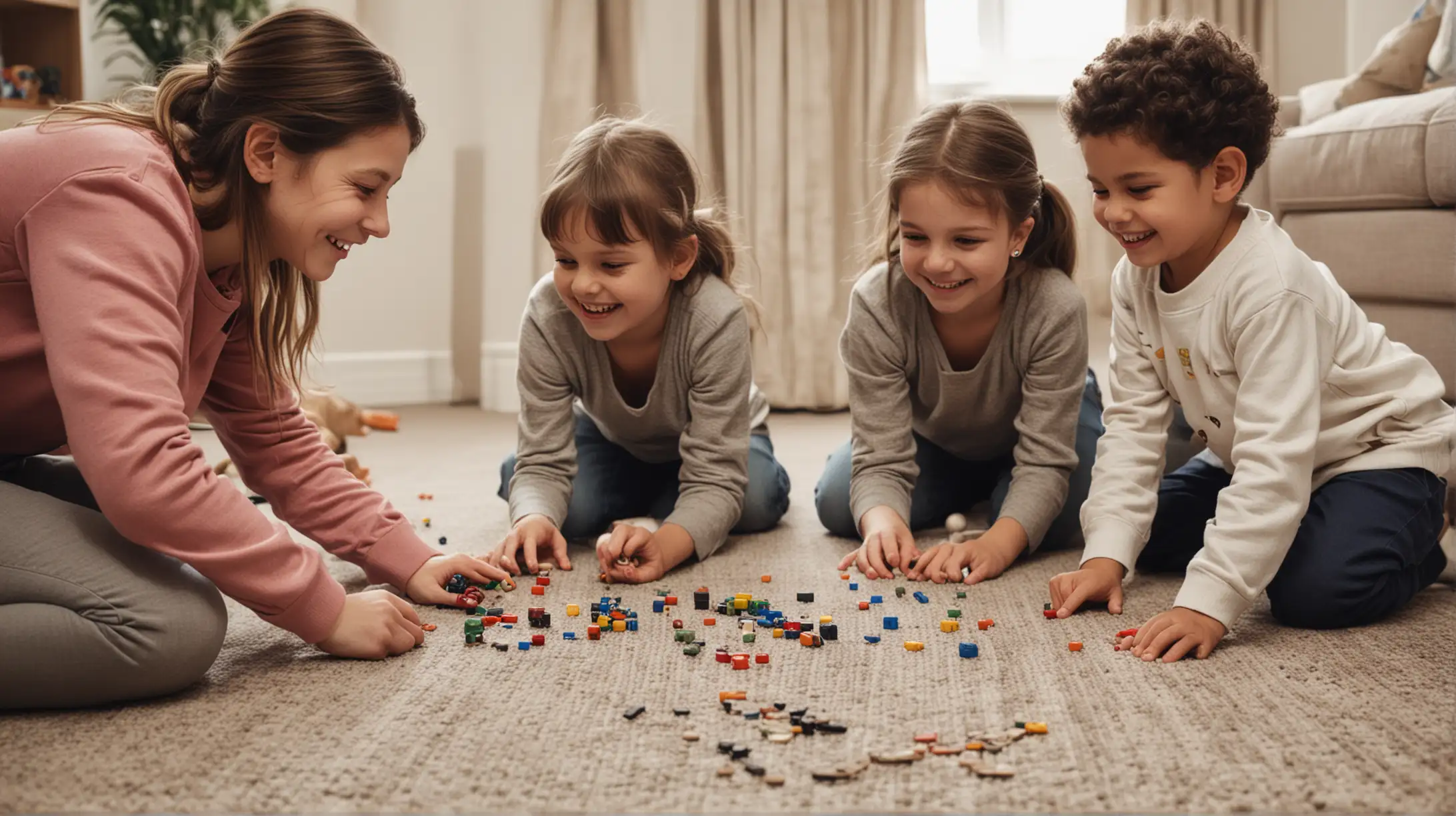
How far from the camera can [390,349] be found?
133 inches

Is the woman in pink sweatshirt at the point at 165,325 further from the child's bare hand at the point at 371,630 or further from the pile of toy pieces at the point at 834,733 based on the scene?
the pile of toy pieces at the point at 834,733

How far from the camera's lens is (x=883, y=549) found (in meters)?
1.53

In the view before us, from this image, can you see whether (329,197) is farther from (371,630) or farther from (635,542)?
(635,542)

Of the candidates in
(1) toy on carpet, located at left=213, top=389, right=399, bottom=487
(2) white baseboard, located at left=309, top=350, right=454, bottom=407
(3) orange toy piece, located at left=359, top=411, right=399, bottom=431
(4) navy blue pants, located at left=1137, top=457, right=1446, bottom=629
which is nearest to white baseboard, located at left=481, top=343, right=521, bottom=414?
(2) white baseboard, located at left=309, top=350, right=454, bottom=407

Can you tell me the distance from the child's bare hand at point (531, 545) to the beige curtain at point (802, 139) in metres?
1.61

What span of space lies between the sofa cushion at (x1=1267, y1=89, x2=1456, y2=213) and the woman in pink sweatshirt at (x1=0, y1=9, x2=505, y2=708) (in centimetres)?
167

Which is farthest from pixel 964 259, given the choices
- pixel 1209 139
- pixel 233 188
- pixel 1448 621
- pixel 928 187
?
pixel 233 188

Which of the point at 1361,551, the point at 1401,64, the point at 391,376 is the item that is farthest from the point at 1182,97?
the point at 391,376

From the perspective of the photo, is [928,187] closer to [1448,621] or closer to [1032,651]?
[1032,651]

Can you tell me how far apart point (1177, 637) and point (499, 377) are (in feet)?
7.70

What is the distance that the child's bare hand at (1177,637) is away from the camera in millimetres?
1148

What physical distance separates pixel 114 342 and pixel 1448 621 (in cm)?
131

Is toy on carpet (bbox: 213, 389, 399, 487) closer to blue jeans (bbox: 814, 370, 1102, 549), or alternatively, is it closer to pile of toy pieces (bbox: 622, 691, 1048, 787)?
blue jeans (bbox: 814, 370, 1102, 549)

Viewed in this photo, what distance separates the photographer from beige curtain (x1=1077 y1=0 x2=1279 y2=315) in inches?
129
